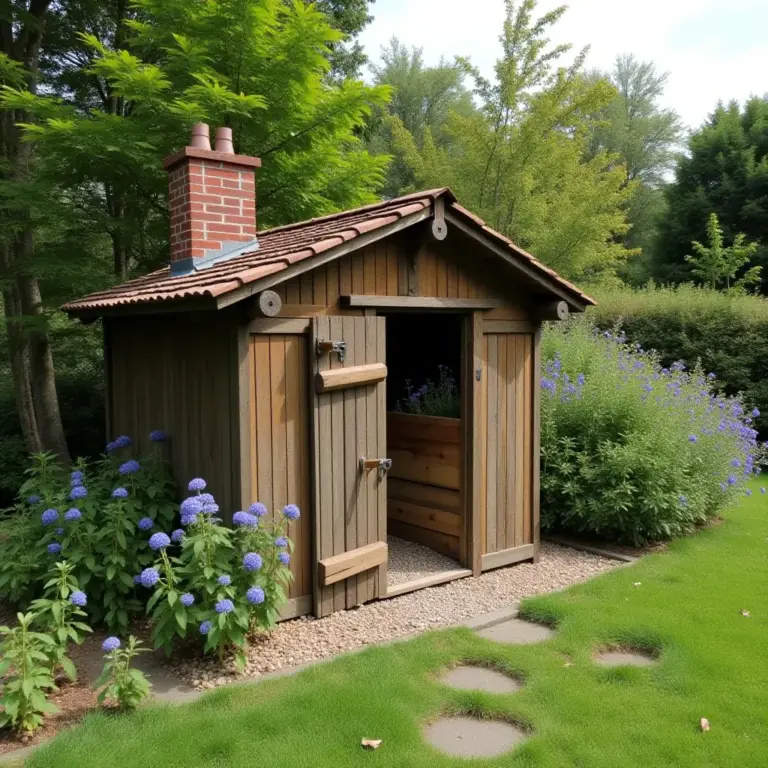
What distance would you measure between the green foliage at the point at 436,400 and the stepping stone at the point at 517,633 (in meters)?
2.09

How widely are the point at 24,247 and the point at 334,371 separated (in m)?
6.56

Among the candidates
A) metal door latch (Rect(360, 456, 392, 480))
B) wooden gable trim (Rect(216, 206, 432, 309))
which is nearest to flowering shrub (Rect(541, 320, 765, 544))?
metal door latch (Rect(360, 456, 392, 480))

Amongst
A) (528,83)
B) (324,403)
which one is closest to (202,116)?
(324,403)

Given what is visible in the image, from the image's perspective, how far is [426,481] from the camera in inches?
246

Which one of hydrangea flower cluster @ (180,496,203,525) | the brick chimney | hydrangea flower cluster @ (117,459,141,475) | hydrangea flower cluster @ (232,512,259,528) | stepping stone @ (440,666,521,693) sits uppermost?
the brick chimney

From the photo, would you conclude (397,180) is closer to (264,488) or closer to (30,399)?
(30,399)

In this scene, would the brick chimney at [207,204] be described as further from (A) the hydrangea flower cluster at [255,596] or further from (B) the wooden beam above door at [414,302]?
(A) the hydrangea flower cluster at [255,596]

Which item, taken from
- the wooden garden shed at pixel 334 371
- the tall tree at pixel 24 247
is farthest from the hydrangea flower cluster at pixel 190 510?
the tall tree at pixel 24 247

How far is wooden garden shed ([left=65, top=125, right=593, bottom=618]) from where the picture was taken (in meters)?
4.46

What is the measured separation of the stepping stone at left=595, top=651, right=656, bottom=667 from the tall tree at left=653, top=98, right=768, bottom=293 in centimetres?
1905

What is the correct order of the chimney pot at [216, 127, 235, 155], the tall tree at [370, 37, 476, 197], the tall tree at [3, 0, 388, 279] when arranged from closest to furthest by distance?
1. the chimney pot at [216, 127, 235, 155]
2. the tall tree at [3, 0, 388, 279]
3. the tall tree at [370, 37, 476, 197]

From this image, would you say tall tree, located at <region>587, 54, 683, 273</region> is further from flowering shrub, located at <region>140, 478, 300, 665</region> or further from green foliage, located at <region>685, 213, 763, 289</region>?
flowering shrub, located at <region>140, 478, 300, 665</region>

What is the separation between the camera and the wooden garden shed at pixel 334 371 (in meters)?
4.46

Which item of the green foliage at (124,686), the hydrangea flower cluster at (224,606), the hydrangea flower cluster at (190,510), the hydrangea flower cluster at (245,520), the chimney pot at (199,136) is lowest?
the green foliage at (124,686)
